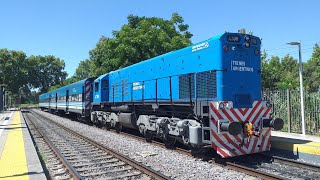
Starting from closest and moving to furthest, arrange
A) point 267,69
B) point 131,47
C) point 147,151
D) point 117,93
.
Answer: point 147,151, point 117,93, point 267,69, point 131,47

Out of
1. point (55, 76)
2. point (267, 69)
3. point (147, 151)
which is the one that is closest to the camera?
point (147, 151)

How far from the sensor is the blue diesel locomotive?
873 cm

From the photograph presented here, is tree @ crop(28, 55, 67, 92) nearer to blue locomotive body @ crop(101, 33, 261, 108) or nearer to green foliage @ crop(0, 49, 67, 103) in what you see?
green foliage @ crop(0, 49, 67, 103)

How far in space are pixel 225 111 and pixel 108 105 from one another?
9.88 meters

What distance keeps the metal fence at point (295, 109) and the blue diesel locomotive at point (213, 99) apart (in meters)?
3.77

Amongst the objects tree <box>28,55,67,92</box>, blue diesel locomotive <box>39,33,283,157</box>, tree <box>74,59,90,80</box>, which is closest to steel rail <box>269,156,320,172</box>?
blue diesel locomotive <box>39,33,283,157</box>

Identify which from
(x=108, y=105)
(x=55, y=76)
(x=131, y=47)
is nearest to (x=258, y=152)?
(x=108, y=105)

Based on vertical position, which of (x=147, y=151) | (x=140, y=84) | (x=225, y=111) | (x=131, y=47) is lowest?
(x=147, y=151)

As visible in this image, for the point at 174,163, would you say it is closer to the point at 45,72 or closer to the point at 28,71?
the point at 28,71

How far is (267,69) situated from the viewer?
19.9 metres

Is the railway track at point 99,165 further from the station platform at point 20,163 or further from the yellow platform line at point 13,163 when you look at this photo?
the yellow platform line at point 13,163

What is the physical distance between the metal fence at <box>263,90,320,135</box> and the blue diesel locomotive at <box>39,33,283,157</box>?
3771 millimetres

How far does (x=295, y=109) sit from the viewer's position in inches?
522

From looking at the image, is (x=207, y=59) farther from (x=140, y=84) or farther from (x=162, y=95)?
(x=140, y=84)
